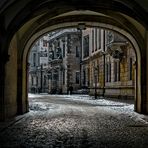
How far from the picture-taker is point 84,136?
10.5m

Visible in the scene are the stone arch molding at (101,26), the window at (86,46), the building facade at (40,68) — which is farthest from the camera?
the building facade at (40,68)

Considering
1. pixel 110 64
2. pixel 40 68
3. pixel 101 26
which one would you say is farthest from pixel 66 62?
pixel 101 26

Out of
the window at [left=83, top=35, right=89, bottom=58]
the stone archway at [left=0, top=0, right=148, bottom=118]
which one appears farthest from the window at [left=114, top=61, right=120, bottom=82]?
the stone archway at [left=0, top=0, right=148, bottom=118]

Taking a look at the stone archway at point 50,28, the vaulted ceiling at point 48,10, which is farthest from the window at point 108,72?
the vaulted ceiling at point 48,10

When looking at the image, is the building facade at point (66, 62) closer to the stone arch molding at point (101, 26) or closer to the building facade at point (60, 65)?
the building facade at point (60, 65)

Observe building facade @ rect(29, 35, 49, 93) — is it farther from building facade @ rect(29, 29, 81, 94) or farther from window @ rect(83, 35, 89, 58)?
window @ rect(83, 35, 89, 58)

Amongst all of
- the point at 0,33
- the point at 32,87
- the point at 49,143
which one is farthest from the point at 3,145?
the point at 32,87

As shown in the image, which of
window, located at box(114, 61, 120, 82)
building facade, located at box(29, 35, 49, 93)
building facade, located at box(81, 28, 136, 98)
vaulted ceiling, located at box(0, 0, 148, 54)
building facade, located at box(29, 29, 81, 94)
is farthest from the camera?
building facade, located at box(29, 35, 49, 93)

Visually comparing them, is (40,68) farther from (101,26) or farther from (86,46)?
(101,26)

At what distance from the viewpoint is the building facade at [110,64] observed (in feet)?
114

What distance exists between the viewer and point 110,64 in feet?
135

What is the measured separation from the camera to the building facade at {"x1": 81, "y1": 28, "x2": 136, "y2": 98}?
114ft

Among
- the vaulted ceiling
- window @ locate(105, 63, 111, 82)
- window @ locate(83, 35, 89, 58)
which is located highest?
window @ locate(83, 35, 89, 58)

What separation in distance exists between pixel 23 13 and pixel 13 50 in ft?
9.78
